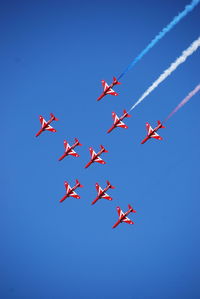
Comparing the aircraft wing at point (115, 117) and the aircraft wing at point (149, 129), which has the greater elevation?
the aircraft wing at point (149, 129)

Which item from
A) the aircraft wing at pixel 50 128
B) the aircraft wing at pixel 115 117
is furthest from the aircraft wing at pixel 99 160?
the aircraft wing at pixel 50 128

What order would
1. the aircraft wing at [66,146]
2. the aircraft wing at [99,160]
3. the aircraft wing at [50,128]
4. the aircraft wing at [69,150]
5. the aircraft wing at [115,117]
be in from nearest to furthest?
the aircraft wing at [115,117], the aircraft wing at [99,160], the aircraft wing at [69,150], the aircraft wing at [66,146], the aircraft wing at [50,128]

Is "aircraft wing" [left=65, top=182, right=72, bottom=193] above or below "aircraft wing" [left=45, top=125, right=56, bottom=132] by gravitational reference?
below

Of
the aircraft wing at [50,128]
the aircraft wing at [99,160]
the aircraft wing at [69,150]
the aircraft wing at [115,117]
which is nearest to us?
the aircraft wing at [115,117]

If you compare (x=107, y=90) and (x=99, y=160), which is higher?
(x=107, y=90)

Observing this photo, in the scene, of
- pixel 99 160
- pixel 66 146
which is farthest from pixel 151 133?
pixel 66 146

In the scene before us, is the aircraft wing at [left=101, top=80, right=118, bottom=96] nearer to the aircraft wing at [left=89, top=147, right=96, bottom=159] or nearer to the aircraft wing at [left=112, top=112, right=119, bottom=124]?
the aircraft wing at [left=112, top=112, right=119, bottom=124]

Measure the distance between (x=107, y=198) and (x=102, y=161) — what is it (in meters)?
3.96

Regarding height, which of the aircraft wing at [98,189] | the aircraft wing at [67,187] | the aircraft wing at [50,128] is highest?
the aircraft wing at [50,128]

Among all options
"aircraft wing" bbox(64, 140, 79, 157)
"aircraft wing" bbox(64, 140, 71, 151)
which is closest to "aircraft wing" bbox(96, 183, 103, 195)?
"aircraft wing" bbox(64, 140, 79, 157)

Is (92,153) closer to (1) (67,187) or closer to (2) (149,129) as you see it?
(1) (67,187)

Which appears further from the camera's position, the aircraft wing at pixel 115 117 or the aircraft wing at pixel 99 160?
the aircraft wing at pixel 99 160

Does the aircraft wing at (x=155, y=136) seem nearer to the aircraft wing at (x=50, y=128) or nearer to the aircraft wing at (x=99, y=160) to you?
the aircraft wing at (x=99, y=160)

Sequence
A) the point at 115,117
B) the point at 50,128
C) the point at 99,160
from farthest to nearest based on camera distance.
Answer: the point at 50,128 → the point at 99,160 → the point at 115,117
